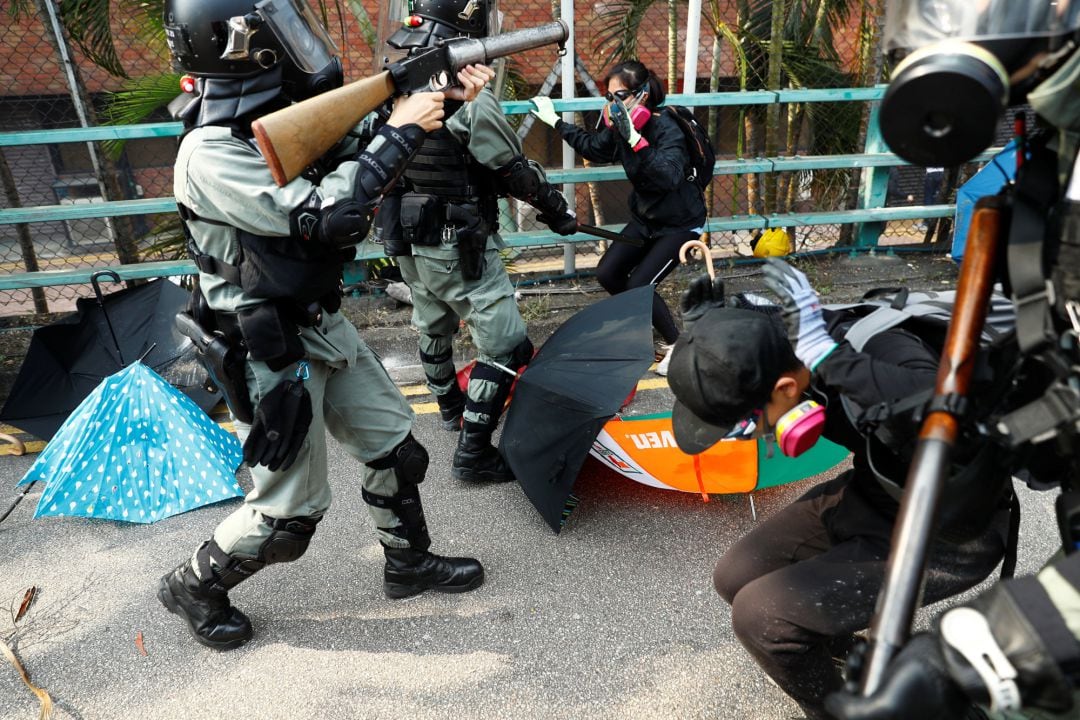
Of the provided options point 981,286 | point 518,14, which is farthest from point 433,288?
point 518,14

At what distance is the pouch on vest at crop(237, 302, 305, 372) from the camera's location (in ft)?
7.66

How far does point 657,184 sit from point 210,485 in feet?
9.14

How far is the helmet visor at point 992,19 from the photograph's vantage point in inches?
52.1

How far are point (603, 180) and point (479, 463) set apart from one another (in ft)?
8.38

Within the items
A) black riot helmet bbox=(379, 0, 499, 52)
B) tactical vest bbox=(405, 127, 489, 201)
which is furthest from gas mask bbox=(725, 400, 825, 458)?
black riot helmet bbox=(379, 0, 499, 52)

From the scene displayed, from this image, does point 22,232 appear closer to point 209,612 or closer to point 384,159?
point 209,612

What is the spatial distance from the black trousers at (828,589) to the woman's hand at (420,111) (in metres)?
1.70

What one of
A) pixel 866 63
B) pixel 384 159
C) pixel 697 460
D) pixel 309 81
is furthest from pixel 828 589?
pixel 866 63

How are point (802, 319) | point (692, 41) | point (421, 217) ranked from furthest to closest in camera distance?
point (692, 41)
point (421, 217)
point (802, 319)

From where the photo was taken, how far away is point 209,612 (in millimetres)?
2652

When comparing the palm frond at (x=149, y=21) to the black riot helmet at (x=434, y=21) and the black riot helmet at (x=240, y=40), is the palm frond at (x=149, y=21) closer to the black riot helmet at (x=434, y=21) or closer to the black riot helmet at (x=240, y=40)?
the black riot helmet at (x=434, y=21)

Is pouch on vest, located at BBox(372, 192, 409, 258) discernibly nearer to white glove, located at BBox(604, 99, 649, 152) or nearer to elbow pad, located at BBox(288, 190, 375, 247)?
elbow pad, located at BBox(288, 190, 375, 247)

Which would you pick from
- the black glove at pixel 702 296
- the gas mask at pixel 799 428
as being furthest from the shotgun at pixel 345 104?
the gas mask at pixel 799 428

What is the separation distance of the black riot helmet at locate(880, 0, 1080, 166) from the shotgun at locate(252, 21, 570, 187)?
153 centimetres
